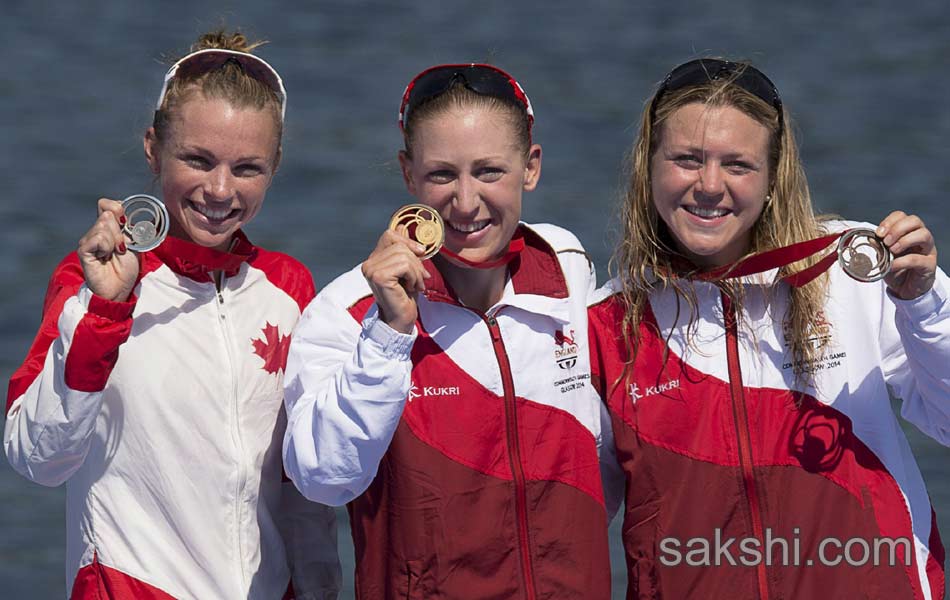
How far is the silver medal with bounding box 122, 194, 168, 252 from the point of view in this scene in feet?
13.1

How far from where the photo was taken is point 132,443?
4.18m

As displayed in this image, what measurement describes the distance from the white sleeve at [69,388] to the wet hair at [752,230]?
4.44ft

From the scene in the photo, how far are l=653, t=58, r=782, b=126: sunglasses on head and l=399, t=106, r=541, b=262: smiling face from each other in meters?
0.49

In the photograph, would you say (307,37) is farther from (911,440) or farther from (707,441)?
(707,441)

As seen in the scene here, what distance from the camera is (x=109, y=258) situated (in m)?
3.95

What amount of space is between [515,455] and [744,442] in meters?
0.60

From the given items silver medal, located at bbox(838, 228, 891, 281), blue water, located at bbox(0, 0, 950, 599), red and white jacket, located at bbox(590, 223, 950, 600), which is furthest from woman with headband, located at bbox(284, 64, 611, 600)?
blue water, located at bbox(0, 0, 950, 599)

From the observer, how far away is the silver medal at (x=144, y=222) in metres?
3.98

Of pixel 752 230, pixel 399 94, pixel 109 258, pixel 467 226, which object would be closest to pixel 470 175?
pixel 467 226

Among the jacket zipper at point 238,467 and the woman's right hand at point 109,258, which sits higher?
the woman's right hand at point 109,258

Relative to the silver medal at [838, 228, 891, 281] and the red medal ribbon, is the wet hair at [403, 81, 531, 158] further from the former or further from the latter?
the silver medal at [838, 228, 891, 281]

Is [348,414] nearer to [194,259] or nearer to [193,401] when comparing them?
[193,401]

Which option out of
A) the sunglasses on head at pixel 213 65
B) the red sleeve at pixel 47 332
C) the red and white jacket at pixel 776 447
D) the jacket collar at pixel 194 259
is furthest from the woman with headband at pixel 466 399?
the red sleeve at pixel 47 332

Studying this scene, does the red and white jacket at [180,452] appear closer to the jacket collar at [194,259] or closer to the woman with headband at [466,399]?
the jacket collar at [194,259]
